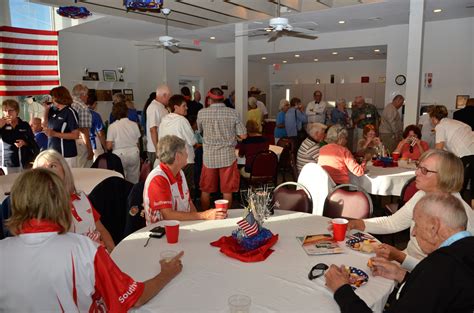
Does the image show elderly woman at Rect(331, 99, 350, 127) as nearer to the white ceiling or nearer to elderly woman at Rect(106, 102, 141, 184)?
the white ceiling

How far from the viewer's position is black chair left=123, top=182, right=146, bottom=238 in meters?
2.75

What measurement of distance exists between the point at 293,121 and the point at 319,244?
6.75 meters

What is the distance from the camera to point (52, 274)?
141cm

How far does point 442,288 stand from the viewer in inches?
51.1

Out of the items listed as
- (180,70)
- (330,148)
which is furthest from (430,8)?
(180,70)

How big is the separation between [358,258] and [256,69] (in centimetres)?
1309

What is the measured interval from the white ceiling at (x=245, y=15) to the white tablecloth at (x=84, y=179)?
12.2ft

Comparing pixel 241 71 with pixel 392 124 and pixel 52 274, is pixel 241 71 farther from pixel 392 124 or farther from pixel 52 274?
pixel 52 274

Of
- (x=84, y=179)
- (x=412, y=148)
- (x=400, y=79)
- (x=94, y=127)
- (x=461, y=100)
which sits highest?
(x=400, y=79)

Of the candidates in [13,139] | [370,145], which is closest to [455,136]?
[370,145]

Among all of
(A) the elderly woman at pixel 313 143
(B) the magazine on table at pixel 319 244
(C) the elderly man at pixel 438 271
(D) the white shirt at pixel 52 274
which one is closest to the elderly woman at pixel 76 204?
(D) the white shirt at pixel 52 274

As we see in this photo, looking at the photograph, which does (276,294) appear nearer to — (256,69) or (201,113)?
(201,113)

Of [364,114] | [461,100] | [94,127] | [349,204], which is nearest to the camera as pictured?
[349,204]

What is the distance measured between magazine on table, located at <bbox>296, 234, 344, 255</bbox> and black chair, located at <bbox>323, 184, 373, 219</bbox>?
0.73 m
